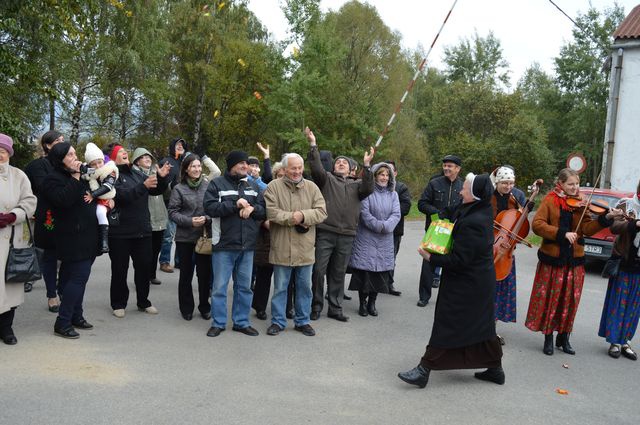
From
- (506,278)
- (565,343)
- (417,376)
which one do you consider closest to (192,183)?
(417,376)

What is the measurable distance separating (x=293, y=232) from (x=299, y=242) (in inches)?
5.2

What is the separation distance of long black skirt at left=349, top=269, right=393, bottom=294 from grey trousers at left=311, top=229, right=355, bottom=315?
269 mm

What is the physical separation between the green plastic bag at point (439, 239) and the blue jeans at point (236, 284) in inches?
84.6

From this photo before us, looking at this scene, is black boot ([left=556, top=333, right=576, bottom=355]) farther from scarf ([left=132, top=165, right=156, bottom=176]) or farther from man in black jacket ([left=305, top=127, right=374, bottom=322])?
scarf ([left=132, top=165, right=156, bottom=176])

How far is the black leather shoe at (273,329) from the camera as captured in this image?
6570 millimetres

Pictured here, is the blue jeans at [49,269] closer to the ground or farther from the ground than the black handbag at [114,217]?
closer to the ground

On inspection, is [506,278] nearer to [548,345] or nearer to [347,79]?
[548,345]

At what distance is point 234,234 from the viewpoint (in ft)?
21.0

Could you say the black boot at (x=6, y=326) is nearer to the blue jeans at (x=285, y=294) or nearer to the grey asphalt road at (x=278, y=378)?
the grey asphalt road at (x=278, y=378)

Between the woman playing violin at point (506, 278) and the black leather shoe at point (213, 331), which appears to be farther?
the woman playing violin at point (506, 278)

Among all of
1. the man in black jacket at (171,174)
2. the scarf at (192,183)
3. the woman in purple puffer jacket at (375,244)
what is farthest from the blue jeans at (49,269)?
the woman in purple puffer jacket at (375,244)

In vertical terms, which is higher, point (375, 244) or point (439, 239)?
point (439, 239)

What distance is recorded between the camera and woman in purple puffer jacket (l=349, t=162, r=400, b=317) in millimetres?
7672

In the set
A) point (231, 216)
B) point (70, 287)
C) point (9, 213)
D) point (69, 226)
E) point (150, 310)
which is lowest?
point (150, 310)
